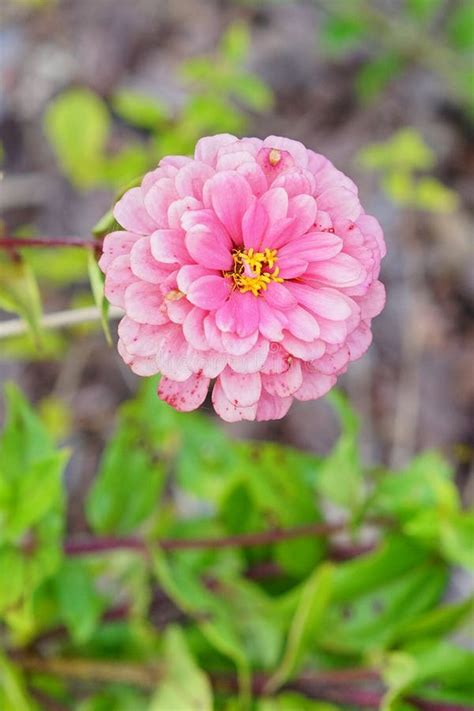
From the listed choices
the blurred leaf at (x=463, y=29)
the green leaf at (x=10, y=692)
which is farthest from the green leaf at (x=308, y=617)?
the blurred leaf at (x=463, y=29)

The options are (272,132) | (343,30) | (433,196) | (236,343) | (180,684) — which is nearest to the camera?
(236,343)

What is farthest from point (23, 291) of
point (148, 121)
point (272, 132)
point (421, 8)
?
point (421, 8)

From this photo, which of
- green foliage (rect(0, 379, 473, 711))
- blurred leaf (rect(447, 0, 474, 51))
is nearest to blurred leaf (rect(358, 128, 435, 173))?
blurred leaf (rect(447, 0, 474, 51))

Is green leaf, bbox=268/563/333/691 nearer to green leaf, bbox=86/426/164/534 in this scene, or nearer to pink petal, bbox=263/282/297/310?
green leaf, bbox=86/426/164/534

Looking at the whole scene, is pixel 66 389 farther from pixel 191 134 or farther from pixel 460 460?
pixel 460 460

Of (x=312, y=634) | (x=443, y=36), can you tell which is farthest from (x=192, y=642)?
(x=443, y=36)

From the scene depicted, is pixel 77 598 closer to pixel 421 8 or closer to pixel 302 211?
pixel 302 211

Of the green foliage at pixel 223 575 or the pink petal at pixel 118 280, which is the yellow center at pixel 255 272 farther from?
the green foliage at pixel 223 575
